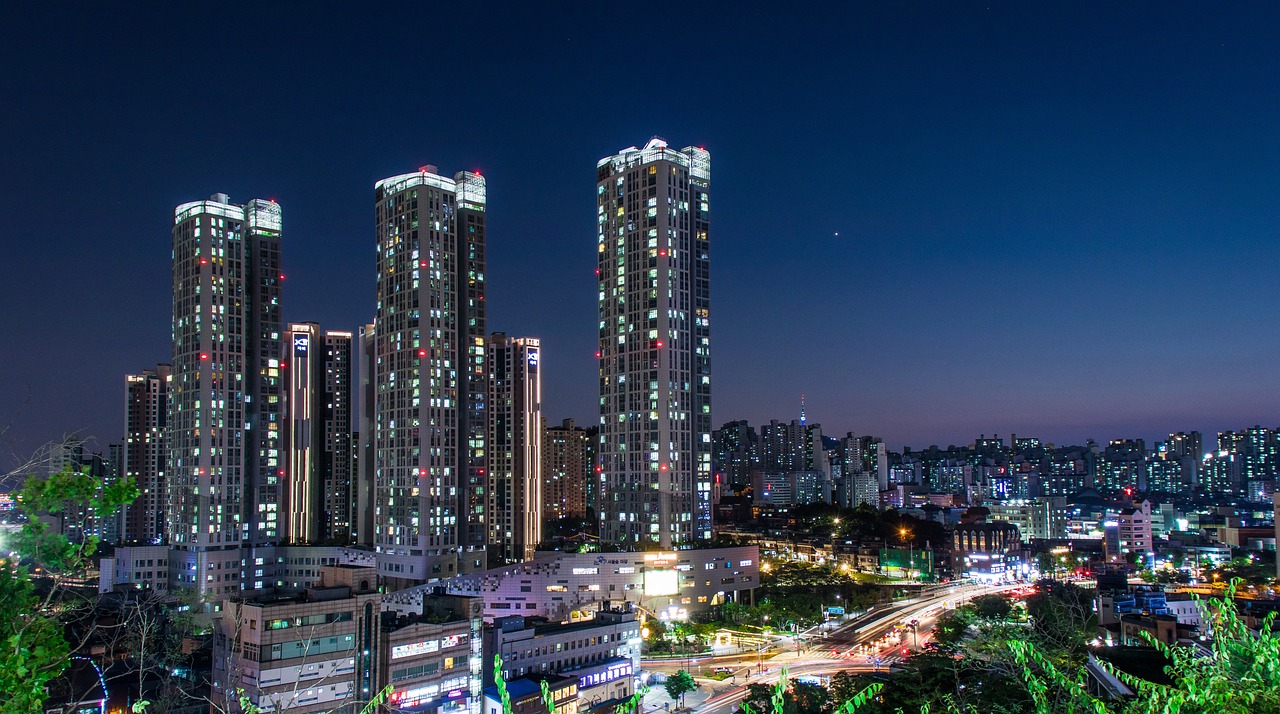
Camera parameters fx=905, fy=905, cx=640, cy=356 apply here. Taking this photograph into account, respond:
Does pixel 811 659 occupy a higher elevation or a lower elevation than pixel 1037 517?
higher

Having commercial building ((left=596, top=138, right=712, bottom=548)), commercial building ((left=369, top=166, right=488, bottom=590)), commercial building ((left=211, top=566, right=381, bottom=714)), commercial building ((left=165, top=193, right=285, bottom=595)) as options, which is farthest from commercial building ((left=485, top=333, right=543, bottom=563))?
commercial building ((left=211, top=566, right=381, bottom=714))

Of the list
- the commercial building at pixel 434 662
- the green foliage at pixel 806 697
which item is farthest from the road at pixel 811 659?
the commercial building at pixel 434 662

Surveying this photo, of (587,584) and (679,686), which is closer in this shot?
(679,686)

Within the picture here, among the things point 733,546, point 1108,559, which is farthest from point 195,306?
point 1108,559

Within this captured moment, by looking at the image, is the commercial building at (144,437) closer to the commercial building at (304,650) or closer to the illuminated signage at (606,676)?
the commercial building at (304,650)

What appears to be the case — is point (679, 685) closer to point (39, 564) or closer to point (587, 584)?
point (587, 584)

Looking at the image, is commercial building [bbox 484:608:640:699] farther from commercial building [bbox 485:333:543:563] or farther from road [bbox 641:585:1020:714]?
commercial building [bbox 485:333:543:563]

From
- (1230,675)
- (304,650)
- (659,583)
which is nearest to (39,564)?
(1230,675)
